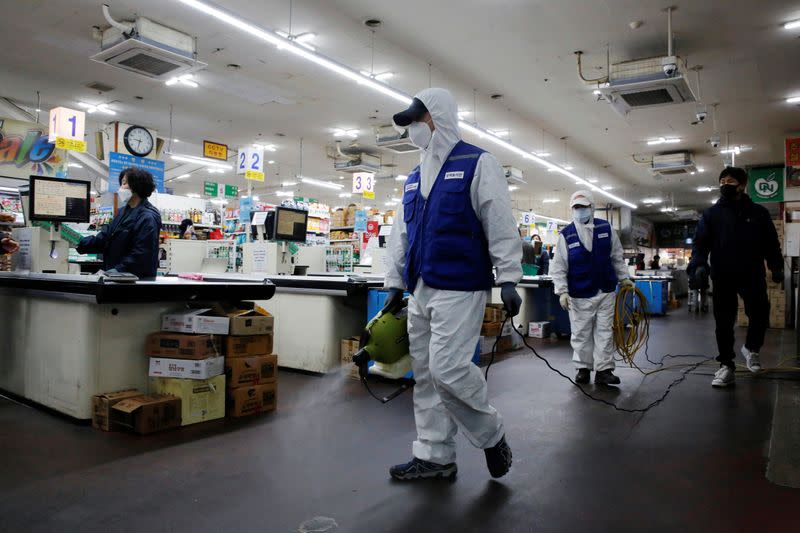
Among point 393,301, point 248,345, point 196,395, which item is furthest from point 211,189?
point 393,301

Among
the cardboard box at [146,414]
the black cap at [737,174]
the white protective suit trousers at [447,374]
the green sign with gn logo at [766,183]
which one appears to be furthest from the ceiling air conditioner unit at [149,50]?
the green sign with gn logo at [766,183]

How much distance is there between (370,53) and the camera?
806 centimetres

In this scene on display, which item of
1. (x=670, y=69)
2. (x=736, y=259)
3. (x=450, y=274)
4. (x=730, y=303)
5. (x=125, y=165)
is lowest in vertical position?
Answer: (x=730, y=303)

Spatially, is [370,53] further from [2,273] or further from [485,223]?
[485,223]

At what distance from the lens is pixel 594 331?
178 inches

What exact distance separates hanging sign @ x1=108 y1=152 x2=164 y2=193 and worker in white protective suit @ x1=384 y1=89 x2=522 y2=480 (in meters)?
9.08

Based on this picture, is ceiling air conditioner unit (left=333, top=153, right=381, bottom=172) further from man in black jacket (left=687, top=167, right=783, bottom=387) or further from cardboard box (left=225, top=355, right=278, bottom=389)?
cardboard box (left=225, top=355, right=278, bottom=389)

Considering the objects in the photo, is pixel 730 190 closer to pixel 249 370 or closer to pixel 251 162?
pixel 249 370

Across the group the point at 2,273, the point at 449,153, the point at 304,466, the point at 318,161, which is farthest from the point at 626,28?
the point at 318,161

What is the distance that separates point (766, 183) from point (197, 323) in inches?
645

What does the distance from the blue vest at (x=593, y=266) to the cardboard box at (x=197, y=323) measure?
→ 2.84 metres

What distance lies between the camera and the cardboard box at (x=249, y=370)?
3418mm

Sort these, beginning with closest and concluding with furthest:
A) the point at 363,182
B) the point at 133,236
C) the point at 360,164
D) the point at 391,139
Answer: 1. the point at 133,236
2. the point at 391,139
3. the point at 360,164
4. the point at 363,182

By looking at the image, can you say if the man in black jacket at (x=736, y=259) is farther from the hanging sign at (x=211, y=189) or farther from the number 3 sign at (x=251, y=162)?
the hanging sign at (x=211, y=189)
